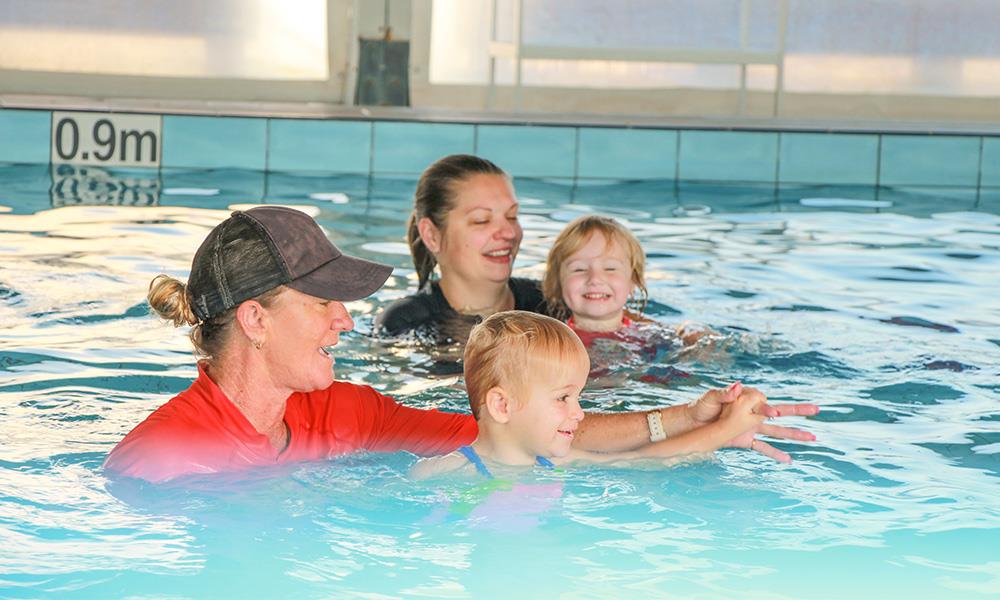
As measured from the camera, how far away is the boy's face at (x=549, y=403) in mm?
3295

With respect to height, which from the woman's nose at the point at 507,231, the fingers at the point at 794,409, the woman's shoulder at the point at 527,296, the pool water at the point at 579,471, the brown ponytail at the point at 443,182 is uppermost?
the brown ponytail at the point at 443,182

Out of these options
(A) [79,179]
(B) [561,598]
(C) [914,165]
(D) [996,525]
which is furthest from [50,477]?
(C) [914,165]

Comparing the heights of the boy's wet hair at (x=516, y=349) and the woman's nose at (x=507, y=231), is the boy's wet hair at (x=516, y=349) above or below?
below

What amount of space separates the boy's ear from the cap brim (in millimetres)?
454

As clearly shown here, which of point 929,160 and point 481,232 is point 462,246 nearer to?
→ point 481,232

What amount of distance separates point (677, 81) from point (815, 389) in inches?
272

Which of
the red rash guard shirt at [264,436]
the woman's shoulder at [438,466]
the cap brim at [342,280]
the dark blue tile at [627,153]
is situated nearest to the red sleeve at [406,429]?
the red rash guard shirt at [264,436]

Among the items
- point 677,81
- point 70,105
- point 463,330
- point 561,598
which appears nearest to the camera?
point 561,598

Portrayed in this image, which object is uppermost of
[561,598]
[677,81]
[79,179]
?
[677,81]

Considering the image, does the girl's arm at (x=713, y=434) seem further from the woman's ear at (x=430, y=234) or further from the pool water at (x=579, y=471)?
the woman's ear at (x=430, y=234)

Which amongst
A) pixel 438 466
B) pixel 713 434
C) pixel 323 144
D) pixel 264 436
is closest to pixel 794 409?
pixel 713 434

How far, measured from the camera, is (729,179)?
1012 centimetres

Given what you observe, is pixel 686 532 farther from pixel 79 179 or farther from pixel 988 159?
pixel 988 159

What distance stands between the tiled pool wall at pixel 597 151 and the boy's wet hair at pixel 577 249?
499 centimetres
